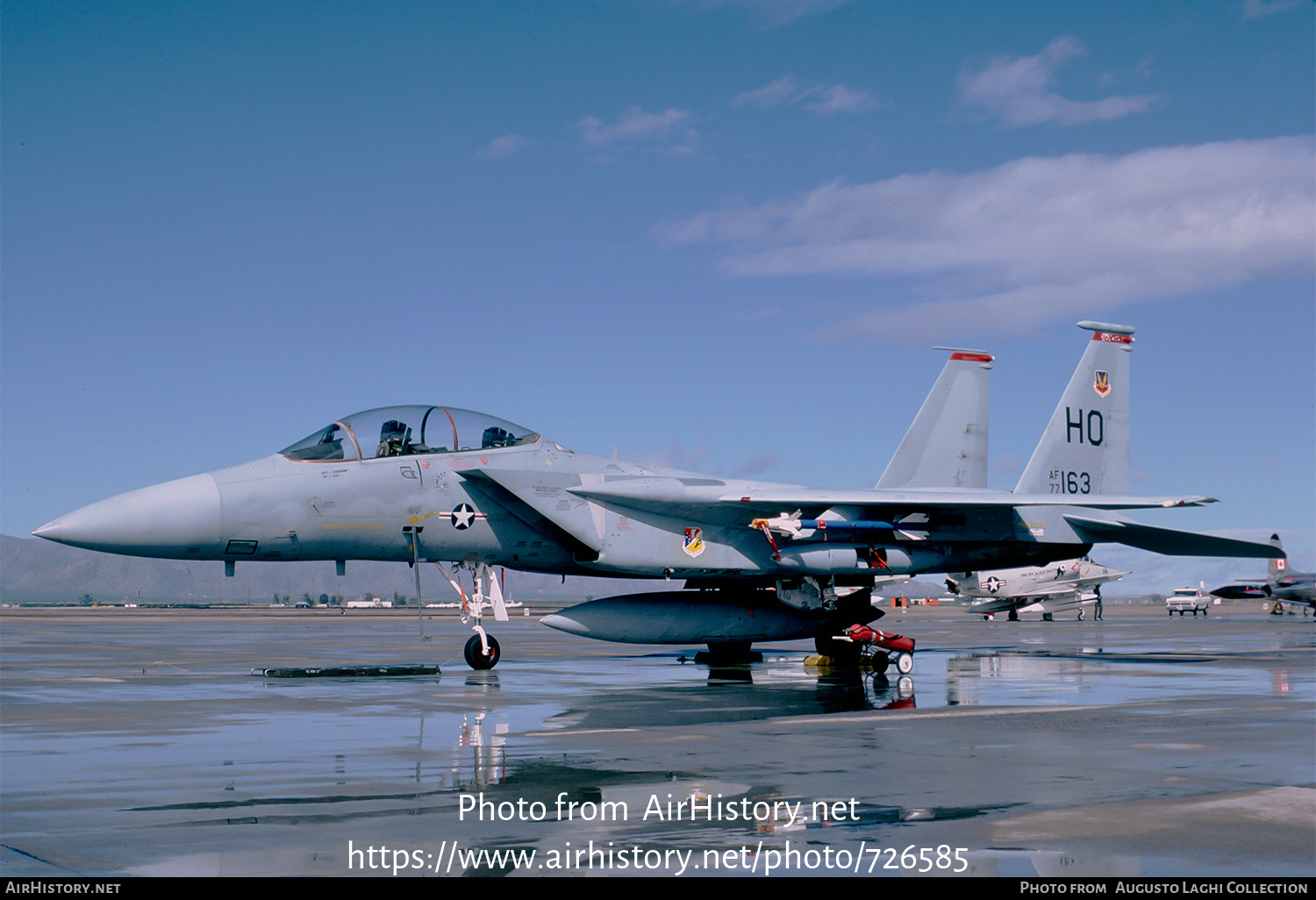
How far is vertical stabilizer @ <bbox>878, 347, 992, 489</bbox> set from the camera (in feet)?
71.3

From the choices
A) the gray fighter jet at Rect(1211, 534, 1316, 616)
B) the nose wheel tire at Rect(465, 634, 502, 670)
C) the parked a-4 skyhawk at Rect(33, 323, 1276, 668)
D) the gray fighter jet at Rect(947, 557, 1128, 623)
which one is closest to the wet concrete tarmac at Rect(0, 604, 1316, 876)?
the nose wheel tire at Rect(465, 634, 502, 670)

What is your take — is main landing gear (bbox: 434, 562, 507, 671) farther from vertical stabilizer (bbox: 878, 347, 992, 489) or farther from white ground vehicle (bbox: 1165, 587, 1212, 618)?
white ground vehicle (bbox: 1165, 587, 1212, 618)

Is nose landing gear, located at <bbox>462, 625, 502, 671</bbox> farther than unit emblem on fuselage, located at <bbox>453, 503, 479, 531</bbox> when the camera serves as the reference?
Yes

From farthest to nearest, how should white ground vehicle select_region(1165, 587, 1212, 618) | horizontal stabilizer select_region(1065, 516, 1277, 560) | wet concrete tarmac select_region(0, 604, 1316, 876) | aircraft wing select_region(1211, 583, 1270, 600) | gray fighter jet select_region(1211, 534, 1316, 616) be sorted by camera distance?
aircraft wing select_region(1211, 583, 1270, 600)
white ground vehicle select_region(1165, 587, 1212, 618)
gray fighter jet select_region(1211, 534, 1316, 616)
horizontal stabilizer select_region(1065, 516, 1277, 560)
wet concrete tarmac select_region(0, 604, 1316, 876)

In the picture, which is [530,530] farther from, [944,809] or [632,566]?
[944,809]

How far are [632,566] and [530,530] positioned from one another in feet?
5.16

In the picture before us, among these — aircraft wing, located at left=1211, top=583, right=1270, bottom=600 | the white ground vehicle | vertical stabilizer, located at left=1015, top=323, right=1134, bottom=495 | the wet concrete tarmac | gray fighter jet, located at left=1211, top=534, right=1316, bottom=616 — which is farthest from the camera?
aircraft wing, located at left=1211, top=583, right=1270, bottom=600

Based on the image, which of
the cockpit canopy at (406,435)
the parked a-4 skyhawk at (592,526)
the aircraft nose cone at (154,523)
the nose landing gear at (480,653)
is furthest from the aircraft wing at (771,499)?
the aircraft nose cone at (154,523)

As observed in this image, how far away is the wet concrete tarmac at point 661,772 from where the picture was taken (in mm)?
5199

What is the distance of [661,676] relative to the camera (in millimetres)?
16609

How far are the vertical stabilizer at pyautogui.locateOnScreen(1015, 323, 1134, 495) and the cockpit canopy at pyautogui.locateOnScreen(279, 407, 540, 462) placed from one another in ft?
33.2

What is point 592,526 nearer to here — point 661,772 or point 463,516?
point 463,516

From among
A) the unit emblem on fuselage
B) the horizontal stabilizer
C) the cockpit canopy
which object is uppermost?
the cockpit canopy
